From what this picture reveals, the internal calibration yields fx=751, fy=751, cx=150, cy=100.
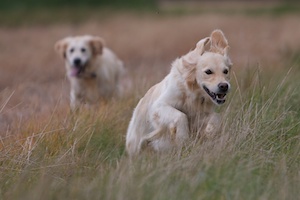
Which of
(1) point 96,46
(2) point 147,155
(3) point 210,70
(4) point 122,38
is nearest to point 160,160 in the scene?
(2) point 147,155

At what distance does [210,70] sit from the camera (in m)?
6.37

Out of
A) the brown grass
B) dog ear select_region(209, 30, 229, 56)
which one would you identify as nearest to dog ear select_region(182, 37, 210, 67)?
dog ear select_region(209, 30, 229, 56)

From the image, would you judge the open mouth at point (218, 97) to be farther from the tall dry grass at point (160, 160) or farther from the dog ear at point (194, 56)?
the dog ear at point (194, 56)

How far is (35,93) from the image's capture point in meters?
11.9

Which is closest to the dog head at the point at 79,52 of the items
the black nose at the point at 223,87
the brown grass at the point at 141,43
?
the brown grass at the point at 141,43

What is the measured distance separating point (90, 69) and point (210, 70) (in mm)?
5120

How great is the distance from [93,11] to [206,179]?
23892 mm

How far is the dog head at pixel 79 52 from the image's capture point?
1123 cm

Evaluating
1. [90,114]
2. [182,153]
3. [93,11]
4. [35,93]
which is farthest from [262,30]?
[182,153]

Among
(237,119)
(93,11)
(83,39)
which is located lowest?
(93,11)

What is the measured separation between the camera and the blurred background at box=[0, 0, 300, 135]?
45.6ft

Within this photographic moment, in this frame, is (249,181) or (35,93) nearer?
(249,181)

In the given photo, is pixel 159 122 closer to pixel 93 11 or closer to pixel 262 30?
pixel 262 30

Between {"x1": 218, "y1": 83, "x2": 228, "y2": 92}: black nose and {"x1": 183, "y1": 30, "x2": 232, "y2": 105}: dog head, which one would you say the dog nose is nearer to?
{"x1": 183, "y1": 30, "x2": 232, "y2": 105}: dog head
